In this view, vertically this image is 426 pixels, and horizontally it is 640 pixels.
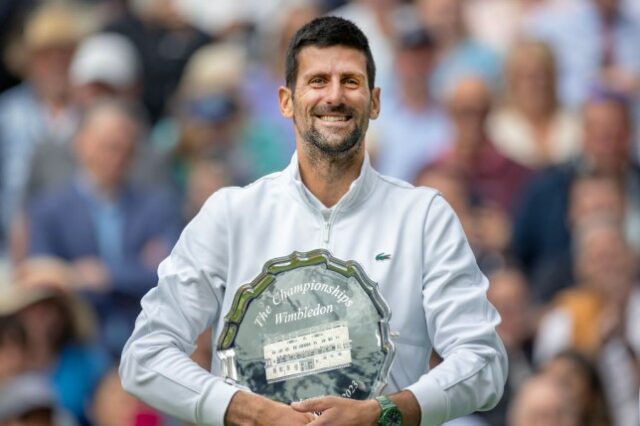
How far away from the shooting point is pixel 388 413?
4.06 m

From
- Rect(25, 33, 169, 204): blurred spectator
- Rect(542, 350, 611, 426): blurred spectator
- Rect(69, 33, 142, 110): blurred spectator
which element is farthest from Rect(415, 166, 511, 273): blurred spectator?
Rect(69, 33, 142, 110): blurred spectator

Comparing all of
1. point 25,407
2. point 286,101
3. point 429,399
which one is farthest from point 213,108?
point 429,399

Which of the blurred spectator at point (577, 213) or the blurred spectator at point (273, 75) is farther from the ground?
the blurred spectator at point (273, 75)

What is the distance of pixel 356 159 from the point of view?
441 centimetres

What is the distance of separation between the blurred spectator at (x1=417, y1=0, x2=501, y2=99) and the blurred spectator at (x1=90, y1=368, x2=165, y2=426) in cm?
318

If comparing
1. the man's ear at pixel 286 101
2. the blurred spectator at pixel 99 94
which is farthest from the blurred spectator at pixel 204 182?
the man's ear at pixel 286 101

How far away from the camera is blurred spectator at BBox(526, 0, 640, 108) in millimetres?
10922

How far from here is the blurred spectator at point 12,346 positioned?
28.1 ft

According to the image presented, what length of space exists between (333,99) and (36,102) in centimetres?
742

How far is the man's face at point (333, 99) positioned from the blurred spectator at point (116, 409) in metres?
4.08

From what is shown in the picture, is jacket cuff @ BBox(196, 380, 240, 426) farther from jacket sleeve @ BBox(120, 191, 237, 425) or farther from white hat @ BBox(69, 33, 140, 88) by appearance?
white hat @ BBox(69, 33, 140, 88)

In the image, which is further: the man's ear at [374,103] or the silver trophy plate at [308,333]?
the man's ear at [374,103]

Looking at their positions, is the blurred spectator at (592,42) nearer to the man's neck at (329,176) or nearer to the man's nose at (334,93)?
the man's neck at (329,176)

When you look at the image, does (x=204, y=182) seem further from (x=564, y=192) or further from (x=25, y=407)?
(x=25, y=407)
